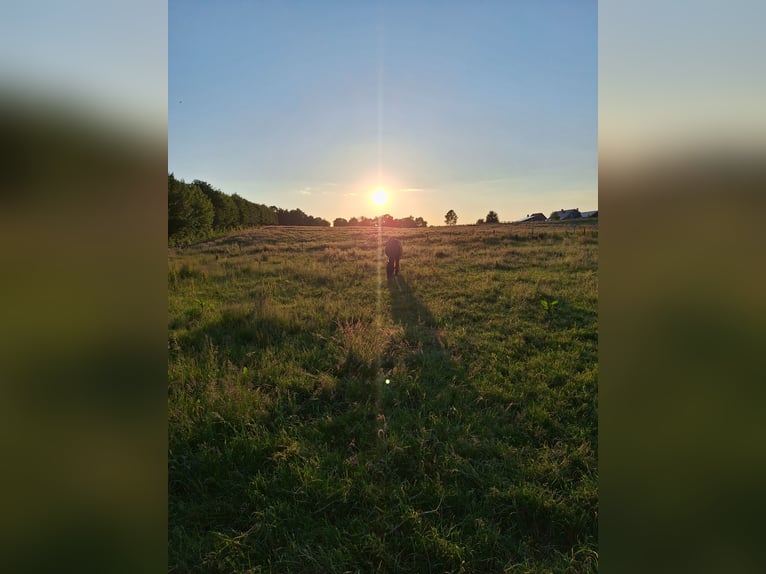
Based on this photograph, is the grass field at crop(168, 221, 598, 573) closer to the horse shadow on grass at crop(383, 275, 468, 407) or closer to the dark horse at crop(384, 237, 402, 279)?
the horse shadow on grass at crop(383, 275, 468, 407)

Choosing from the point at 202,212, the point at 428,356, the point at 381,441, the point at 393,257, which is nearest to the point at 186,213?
the point at 202,212

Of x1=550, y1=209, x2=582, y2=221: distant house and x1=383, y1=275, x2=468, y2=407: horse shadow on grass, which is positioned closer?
x1=383, y1=275, x2=468, y2=407: horse shadow on grass

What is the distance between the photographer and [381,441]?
374cm

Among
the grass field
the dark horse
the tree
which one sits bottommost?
the grass field

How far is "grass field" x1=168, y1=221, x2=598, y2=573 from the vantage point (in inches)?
106

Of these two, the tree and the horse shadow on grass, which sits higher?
the tree

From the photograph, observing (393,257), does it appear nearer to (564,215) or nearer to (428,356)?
(428,356)

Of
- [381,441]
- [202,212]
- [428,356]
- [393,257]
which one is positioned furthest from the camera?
[202,212]

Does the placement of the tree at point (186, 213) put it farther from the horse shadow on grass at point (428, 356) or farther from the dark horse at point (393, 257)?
the horse shadow on grass at point (428, 356)

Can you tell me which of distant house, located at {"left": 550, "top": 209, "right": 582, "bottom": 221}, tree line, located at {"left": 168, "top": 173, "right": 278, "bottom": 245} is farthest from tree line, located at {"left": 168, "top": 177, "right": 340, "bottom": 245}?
distant house, located at {"left": 550, "top": 209, "right": 582, "bottom": 221}

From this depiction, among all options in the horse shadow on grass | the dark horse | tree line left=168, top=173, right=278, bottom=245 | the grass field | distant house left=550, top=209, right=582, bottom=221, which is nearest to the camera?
the grass field
